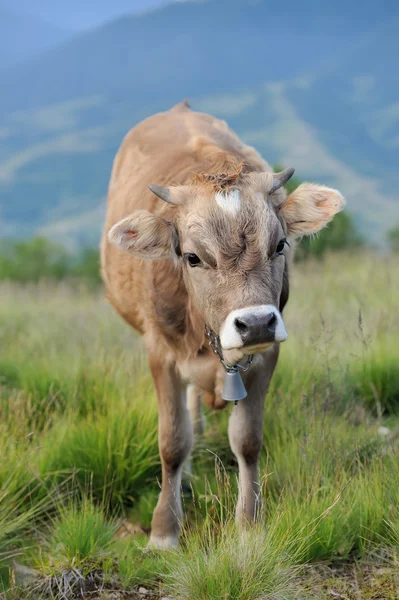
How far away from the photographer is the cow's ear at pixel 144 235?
12.6 ft

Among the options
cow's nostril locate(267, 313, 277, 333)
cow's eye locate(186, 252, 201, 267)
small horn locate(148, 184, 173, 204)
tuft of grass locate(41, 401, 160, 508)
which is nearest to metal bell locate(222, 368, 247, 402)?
cow's eye locate(186, 252, 201, 267)

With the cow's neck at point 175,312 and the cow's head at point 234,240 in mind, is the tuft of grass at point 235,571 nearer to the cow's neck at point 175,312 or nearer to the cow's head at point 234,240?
the cow's head at point 234,240

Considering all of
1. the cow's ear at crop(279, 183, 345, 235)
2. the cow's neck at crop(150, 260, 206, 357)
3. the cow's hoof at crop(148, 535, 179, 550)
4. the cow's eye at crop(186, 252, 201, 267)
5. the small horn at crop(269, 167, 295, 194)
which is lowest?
the cow's hoof at crop(148, 535, 179, 550)

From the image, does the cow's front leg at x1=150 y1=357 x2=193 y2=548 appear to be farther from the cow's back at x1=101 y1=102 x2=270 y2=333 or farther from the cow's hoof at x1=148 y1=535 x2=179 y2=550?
the cow's back at x1=101 y1=102 x2=270 y2=333

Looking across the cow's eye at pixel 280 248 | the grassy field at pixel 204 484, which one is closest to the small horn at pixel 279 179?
the cow's eye at pixel 280 248

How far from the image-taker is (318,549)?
12.6 feet

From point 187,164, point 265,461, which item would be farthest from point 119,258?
point 265,461

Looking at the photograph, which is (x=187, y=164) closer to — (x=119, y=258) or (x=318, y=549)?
(x=119, y=258)

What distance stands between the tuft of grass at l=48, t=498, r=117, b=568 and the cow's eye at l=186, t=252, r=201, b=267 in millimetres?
1430

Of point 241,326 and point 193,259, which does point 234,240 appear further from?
point 241,326

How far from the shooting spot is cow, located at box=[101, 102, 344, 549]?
11.3ft

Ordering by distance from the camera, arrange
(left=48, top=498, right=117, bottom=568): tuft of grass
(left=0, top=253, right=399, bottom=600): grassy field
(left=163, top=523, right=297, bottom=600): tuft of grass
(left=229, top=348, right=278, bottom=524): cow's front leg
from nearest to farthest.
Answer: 1. (left=163, top=523, right=297, bottom=600): tuft of grass
2. (left=0, top=253, right=399, bottom=600): grassy field
3. (left=48, top=498, right=117, bottom=568): tuft of grass
4. (left=229, top=348, right=278, bottom=524): cow's front leg

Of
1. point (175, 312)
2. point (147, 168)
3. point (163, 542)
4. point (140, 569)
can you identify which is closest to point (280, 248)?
point (175, 312)

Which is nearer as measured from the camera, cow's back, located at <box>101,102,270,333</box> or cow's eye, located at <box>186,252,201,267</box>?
cow's eye, located at <box>186,252,201,267</box>
